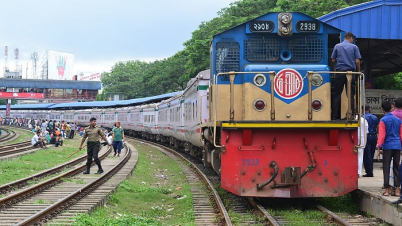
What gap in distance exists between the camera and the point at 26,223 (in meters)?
7.64

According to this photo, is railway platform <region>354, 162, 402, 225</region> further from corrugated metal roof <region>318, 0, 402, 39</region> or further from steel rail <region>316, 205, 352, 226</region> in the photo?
corrugated metal roof <region>318, 0, 402, 39</region>

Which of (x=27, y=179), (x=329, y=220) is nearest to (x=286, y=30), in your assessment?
(x=329, y=220)

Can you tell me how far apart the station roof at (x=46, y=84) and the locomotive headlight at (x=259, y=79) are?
98.1 metres

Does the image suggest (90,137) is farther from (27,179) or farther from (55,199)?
(55,199)

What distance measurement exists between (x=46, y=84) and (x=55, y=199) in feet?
315

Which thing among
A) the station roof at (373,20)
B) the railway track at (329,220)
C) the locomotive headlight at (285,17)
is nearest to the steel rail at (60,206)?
the railway track at (329,220)

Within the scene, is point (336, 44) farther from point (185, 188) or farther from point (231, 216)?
point (185, 188)

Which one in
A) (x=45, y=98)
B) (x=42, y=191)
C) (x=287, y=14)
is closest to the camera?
(x=287, y=14)

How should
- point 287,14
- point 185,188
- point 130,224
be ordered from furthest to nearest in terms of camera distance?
point 185,188, point 287,14, point 130,224

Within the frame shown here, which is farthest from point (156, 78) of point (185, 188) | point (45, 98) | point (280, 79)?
point (280, 79)

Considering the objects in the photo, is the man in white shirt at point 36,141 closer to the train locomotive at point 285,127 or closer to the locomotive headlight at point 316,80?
the train locomotive at point 285,127

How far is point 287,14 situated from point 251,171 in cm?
292

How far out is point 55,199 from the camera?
34.8 ft

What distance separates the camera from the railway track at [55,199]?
841 cm
